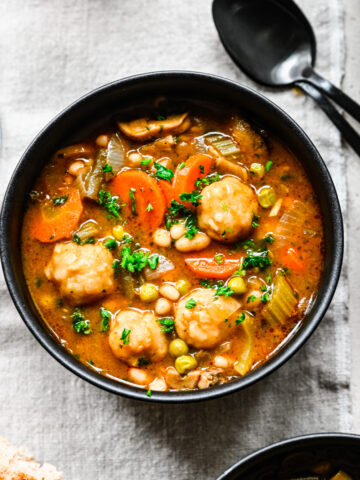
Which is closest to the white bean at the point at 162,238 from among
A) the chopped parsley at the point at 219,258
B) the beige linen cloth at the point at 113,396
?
the chopped parsley at the point at 219,258

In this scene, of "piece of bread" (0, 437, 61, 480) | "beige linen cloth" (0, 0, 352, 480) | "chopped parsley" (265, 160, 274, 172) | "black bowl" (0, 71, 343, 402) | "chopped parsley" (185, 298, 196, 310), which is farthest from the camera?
"beige linen cloth" (0, 0, 352, 480)

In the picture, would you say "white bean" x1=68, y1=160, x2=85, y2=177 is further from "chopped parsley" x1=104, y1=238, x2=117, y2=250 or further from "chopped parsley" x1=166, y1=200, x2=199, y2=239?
"chopped parsley" x1=166, y1=200, x2=199, y2=239

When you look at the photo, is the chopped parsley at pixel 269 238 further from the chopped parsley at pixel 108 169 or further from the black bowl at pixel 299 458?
the black bowl at pixel 299 458

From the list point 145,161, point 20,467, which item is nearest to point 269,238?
point 145,161

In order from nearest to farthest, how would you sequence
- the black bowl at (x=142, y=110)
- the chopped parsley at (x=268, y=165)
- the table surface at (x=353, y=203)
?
the black bowl at (x=142, y=110), the chopped parsley at (x=268, y=165), the table surface at (x=353, y=203)

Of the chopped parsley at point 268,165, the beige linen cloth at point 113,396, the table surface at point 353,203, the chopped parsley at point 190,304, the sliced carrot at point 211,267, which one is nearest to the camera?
the chopped parsley at point 190,304

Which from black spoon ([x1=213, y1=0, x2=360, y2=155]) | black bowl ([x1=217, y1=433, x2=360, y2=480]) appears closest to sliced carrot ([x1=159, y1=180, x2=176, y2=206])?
black spoon ([x1=213, y1=0, x2=360, y2=155])

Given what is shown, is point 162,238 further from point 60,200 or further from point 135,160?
point 60,200

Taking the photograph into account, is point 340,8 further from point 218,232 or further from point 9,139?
point 9,139
